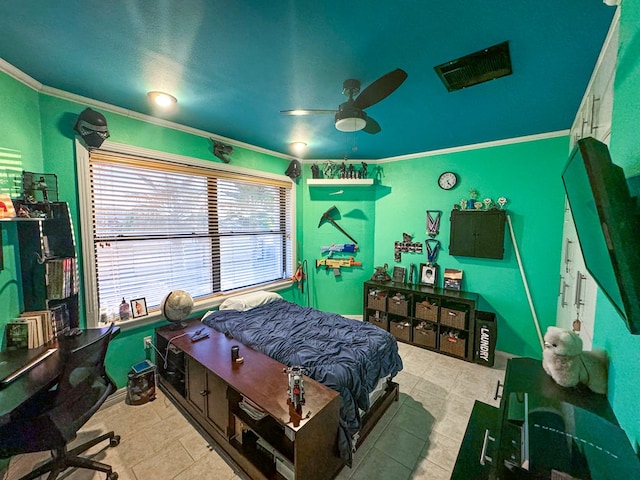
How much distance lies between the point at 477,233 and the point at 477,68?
2.12 meters

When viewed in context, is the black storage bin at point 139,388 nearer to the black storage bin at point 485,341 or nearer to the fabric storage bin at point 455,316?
the fabric storage bin at point 455,316

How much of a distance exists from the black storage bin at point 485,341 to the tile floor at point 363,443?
33 cm

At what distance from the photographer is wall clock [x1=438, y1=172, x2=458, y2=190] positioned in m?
3.43

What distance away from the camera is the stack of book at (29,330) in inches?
66.7

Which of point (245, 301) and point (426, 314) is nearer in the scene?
point (245, 301)

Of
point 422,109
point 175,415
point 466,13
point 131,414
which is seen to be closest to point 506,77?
point 422,109

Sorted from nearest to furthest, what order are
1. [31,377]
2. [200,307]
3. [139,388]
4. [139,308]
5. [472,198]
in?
[31,377]
[139,388]
[139,308]
[200,307]
[472,198]

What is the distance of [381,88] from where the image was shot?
1603 millimetres

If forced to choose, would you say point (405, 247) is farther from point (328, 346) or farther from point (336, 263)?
point (328, 346)

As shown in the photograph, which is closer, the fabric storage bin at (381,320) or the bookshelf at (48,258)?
the bookshelf at (48,258)

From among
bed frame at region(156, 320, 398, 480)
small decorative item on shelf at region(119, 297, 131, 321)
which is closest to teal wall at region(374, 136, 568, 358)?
bed frame at region(156, 320, 398, 480)

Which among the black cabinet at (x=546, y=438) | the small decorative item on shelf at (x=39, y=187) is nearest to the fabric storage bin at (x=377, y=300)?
the black cabinet at (x=546, y=438)

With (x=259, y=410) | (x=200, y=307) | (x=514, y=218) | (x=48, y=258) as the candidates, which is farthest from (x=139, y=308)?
(x=514, y=218)

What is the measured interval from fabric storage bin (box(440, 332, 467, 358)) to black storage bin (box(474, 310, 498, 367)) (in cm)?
14
